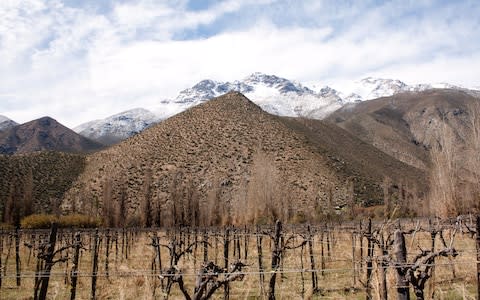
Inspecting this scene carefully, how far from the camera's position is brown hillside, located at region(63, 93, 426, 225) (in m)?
62.1

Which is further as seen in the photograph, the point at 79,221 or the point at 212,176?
the point at 212,176

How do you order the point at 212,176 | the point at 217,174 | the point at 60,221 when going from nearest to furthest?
the point at 60,221, the point at 212,176, the point at 217,174

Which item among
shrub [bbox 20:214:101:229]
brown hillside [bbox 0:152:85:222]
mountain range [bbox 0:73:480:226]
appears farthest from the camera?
brown hillside [bbox 0:152:85:222]

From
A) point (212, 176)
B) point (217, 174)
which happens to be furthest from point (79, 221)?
point (217, 174)

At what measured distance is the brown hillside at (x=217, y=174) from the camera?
62.1 metres

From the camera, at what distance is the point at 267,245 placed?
38531 mm

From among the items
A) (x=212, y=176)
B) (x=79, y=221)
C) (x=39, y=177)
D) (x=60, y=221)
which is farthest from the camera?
(x=39, y=177)

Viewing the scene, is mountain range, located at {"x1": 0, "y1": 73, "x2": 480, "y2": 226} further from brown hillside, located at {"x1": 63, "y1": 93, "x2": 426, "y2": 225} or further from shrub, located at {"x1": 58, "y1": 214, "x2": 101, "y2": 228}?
shrub, located at {"x1": 58, "y1": 214, "x2": 101, "y2": 228}

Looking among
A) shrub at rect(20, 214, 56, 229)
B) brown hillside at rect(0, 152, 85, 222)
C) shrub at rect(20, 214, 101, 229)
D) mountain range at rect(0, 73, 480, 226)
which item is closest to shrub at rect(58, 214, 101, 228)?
shrub at rect(20, 214, 101, 229)

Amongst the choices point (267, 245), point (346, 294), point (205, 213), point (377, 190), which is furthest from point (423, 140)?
point (346, 294)

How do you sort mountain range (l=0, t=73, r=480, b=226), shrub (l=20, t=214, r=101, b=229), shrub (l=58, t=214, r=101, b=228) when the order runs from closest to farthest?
shrub (l=20, t=214, r=101, b=229) → shrub (l=58, t=214, r=101, b=228) → mountain range (l=0, t=73, r=480, b=226)

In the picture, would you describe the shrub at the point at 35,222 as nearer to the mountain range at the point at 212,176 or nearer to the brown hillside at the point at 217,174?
the mountain range at the point at 212,176

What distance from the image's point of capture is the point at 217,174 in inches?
2940

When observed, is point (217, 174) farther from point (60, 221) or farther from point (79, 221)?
point (60, 221)
